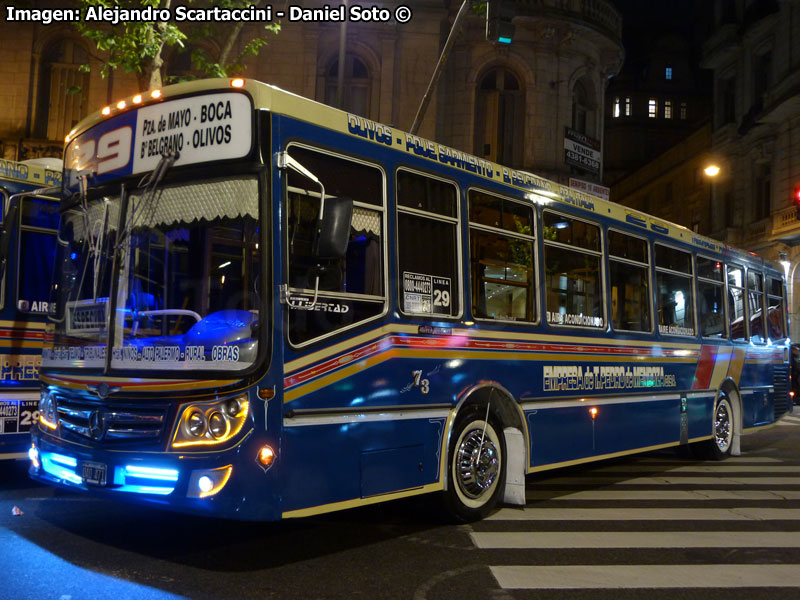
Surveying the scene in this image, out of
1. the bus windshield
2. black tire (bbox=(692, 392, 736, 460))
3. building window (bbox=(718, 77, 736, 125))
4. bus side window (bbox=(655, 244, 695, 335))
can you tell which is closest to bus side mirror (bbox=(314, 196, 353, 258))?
the bus windshield

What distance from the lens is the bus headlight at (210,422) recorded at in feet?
16.1

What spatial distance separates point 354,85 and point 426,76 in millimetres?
2263

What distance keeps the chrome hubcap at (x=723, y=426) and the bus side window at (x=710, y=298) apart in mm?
1093

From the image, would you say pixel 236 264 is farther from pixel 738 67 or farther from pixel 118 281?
pixel 738 67

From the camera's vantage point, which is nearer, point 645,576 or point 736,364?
point 645,576

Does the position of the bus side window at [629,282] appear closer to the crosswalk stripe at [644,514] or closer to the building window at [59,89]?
the crosswalk stripe at [644,514]

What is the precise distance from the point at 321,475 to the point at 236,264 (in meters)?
1.49

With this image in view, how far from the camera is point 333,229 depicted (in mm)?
5137

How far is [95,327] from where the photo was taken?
5.71 metres

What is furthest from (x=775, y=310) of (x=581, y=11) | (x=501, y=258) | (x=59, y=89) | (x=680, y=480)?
(x=59, y=89)

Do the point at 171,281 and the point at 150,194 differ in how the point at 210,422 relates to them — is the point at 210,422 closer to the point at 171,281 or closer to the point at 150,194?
the point at 171,281

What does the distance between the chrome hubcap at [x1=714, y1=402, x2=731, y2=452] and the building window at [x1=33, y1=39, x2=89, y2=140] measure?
19260 millimetres

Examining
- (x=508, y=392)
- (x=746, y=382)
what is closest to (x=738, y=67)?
(x=746, y=382)

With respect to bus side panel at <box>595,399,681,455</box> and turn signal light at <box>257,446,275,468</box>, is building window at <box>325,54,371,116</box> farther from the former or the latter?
turn signal light at <box>257,446,275,468</box>
